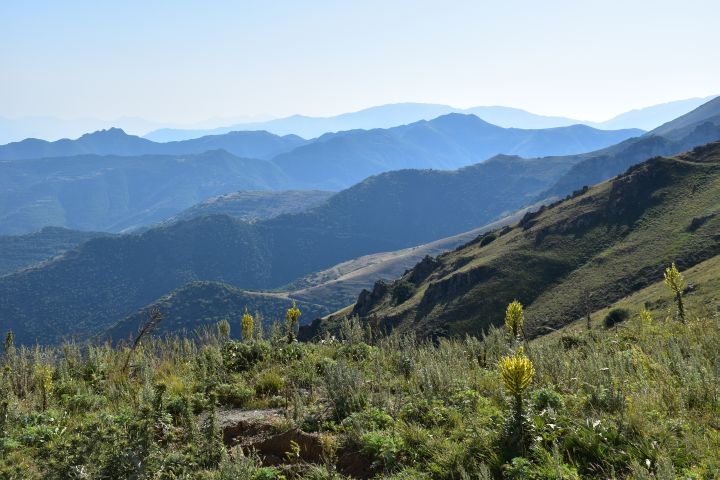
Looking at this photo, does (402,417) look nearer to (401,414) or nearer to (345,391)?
(401,414)

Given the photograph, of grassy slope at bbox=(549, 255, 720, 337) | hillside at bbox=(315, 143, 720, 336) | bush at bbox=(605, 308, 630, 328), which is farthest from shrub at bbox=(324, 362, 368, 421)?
hillside at bbox=(315, 143, 720, 336)

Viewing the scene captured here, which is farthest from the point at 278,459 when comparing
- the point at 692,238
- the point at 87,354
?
the point at 692,238

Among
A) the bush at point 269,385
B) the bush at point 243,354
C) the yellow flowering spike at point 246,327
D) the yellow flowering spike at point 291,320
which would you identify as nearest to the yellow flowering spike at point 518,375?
the bush at point 269,385

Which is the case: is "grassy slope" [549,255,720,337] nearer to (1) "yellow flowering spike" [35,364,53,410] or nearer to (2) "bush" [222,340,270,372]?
(2) "bush" [222,340,270,372]

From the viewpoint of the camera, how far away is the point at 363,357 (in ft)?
41.0

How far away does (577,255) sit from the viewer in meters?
90.0

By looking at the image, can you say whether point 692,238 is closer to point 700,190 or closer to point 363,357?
point 700,190

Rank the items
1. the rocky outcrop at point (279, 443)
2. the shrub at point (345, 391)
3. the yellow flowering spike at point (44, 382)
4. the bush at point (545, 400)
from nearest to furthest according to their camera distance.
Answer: the bush at point (545, 400) < the rocky outcrop at point (279, 443) < the shrub at point (345, 391) < the yellow flowering spike at point (44, 382)

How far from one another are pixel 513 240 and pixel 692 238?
35191 millimetres

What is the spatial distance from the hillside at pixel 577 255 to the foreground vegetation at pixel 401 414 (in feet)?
192

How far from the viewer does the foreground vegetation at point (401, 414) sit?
5797mm

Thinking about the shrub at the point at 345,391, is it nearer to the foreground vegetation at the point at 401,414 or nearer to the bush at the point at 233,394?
the foreground vegetation at the point at 401,414

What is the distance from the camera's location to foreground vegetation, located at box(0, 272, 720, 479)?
580 cm

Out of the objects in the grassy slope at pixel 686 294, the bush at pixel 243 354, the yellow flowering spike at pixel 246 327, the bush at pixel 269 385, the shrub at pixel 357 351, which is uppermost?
the yellow flowering spike at pixel 246 327
